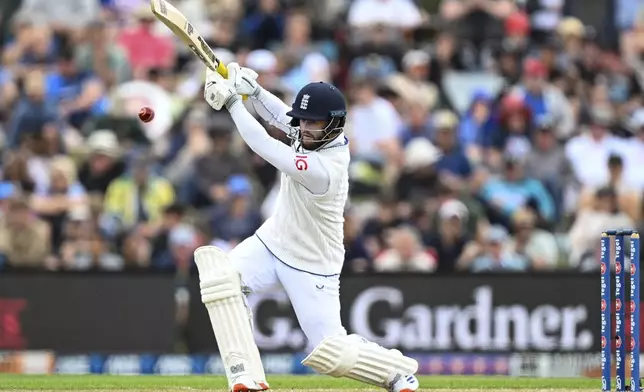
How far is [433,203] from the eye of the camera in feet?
45.0

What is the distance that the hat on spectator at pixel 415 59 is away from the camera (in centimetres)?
1542

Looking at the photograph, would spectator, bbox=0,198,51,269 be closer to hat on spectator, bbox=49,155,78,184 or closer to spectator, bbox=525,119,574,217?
hat on spectator, bbox=49,155,78,184

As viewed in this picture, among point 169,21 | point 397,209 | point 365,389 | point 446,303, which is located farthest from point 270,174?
point 169,21

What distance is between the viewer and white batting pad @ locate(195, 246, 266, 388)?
780 cm

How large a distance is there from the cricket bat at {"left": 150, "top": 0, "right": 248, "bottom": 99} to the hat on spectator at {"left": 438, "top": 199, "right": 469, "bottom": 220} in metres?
5.49

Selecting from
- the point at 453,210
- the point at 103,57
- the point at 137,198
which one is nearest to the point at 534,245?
the point at 453,210

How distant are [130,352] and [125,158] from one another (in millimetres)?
2403

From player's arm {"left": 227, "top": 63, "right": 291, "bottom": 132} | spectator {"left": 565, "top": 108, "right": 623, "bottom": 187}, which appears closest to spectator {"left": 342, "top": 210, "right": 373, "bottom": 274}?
spectator {"left": 565, "top": 108, "right": 623, "bottom": 187}

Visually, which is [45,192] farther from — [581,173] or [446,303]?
[581,173]

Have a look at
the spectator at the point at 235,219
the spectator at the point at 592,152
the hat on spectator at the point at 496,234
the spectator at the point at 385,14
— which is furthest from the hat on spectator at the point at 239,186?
the spectator at the point at 592,152

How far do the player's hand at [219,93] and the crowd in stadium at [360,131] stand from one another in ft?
15.3

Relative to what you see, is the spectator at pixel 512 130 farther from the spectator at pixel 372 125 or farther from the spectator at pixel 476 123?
the spectator at pixel 372 125

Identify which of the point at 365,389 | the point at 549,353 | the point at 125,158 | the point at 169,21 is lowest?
the point at 365,389

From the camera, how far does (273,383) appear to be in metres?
9.88
